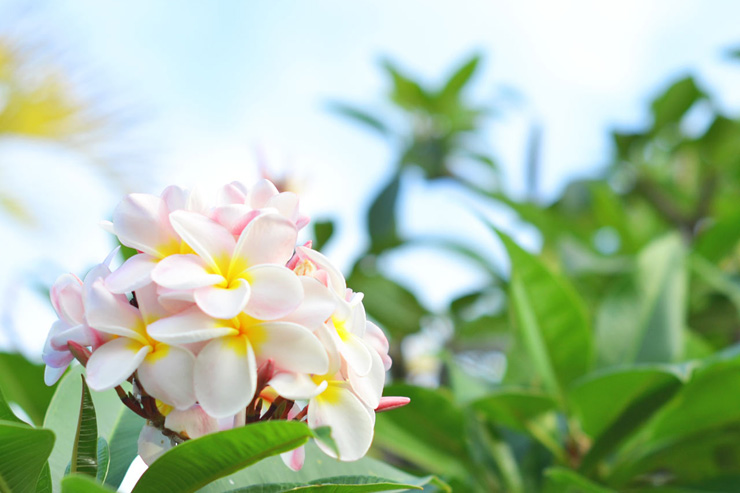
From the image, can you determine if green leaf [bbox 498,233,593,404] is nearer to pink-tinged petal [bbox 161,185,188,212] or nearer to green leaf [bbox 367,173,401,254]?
pink-tinged petal [bbox 161,185,188,212]

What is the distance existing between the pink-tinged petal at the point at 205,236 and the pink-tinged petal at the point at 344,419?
10 centimetres

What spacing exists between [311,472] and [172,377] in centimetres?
20

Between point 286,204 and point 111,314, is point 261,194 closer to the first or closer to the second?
point 286,204

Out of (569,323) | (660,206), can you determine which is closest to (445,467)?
(569,323)

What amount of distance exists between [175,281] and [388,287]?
1.03 m

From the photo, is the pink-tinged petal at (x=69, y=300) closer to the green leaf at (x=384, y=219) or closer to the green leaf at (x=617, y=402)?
the green leaf at (x=617, y=402)

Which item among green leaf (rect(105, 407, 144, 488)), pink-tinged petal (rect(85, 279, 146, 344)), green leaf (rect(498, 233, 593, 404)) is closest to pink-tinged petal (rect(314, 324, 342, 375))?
pink-tinged petal (rect(85, 279, 146, 344))

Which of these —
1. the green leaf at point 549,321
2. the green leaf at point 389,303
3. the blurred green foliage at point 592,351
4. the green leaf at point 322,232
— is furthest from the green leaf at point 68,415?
the green leaf at point 389,303

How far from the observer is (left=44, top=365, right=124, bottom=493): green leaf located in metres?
0.49

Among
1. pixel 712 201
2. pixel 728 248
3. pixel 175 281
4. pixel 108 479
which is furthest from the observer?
pixel 712 201

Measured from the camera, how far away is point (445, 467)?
947mm

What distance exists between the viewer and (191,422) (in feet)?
1.27

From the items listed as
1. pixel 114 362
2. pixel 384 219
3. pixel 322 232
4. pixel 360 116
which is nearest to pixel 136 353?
pixel 114 362

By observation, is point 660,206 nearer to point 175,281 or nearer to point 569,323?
point 569,323
